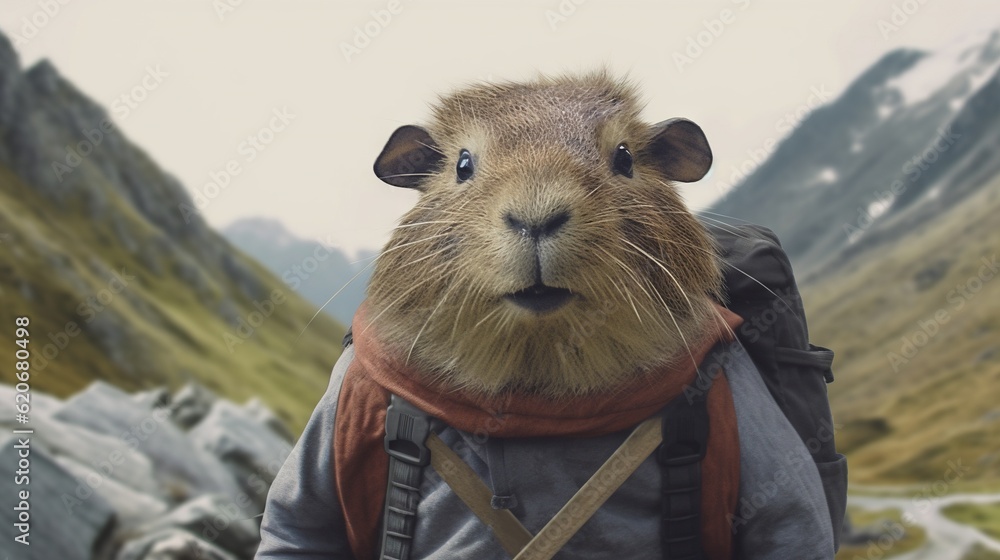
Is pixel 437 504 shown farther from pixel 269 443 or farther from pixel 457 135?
pixel 269 443

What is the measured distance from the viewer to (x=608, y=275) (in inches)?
95.3

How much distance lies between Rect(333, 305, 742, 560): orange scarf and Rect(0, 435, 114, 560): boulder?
6.14 meters

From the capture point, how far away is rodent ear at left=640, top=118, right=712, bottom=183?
286 centimetres

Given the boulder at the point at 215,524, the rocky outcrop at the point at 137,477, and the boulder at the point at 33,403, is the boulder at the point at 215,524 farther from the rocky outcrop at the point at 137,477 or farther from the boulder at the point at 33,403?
the boulder at the point at 33,403

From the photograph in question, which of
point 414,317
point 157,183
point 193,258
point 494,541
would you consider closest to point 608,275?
point 414,317

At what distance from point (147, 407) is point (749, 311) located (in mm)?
9384

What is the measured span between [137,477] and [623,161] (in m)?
8.14

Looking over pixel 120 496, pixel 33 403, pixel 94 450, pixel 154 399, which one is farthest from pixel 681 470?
pixel 154 399

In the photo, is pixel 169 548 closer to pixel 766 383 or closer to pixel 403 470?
pixel 403 470

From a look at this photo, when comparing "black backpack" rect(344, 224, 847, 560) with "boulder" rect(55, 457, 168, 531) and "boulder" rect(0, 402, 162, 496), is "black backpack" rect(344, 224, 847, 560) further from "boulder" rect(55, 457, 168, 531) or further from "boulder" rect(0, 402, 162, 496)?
"boulder" rect(0, 402, 162, 496)

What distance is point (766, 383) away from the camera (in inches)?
116

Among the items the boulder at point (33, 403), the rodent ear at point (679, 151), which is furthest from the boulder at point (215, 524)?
the rodent ear at point (679, 151)

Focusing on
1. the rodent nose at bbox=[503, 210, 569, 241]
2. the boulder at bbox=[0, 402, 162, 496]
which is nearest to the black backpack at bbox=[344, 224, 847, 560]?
the rodent nose at bbox=[503, 210, 569, 241]

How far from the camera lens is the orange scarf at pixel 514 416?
104 inches
